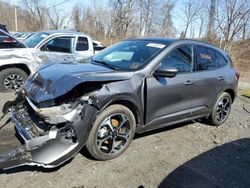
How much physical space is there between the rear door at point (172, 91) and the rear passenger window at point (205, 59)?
0.63 ft

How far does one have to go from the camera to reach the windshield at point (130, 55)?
14.8ft

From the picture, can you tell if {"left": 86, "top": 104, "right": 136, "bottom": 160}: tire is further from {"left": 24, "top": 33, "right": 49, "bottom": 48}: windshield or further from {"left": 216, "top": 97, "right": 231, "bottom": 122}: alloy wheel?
{"left": 24, "top": 33, "right": 49, "bottom": 48}: windshield

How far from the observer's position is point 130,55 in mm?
4828

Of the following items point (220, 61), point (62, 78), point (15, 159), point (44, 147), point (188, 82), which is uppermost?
point (220, 61)

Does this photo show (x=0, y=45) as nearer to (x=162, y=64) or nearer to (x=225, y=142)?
(x=162, y=64)

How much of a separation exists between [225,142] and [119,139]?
2217 mm

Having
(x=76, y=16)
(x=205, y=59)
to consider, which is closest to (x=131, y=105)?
(x=205, y=59)

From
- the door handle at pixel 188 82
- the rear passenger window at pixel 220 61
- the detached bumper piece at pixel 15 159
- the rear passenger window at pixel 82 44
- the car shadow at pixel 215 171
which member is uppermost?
the rear passenger window at pixel 82 44

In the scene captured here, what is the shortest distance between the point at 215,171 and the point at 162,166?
76 cm

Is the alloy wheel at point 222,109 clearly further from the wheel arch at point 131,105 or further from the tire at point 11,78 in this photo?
the tire at point 11,78

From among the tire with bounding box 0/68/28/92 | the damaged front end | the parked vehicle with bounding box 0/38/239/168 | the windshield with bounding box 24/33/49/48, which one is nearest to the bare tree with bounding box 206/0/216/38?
the windshield with bounding box 24/33/49/48

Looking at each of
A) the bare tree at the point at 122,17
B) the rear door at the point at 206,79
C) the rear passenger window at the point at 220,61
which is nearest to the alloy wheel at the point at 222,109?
the rear door at the point at 206,79

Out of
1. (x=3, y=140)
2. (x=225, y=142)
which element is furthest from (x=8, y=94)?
(x=225, y=142)

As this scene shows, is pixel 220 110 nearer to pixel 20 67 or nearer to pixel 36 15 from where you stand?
pixel 20 67
